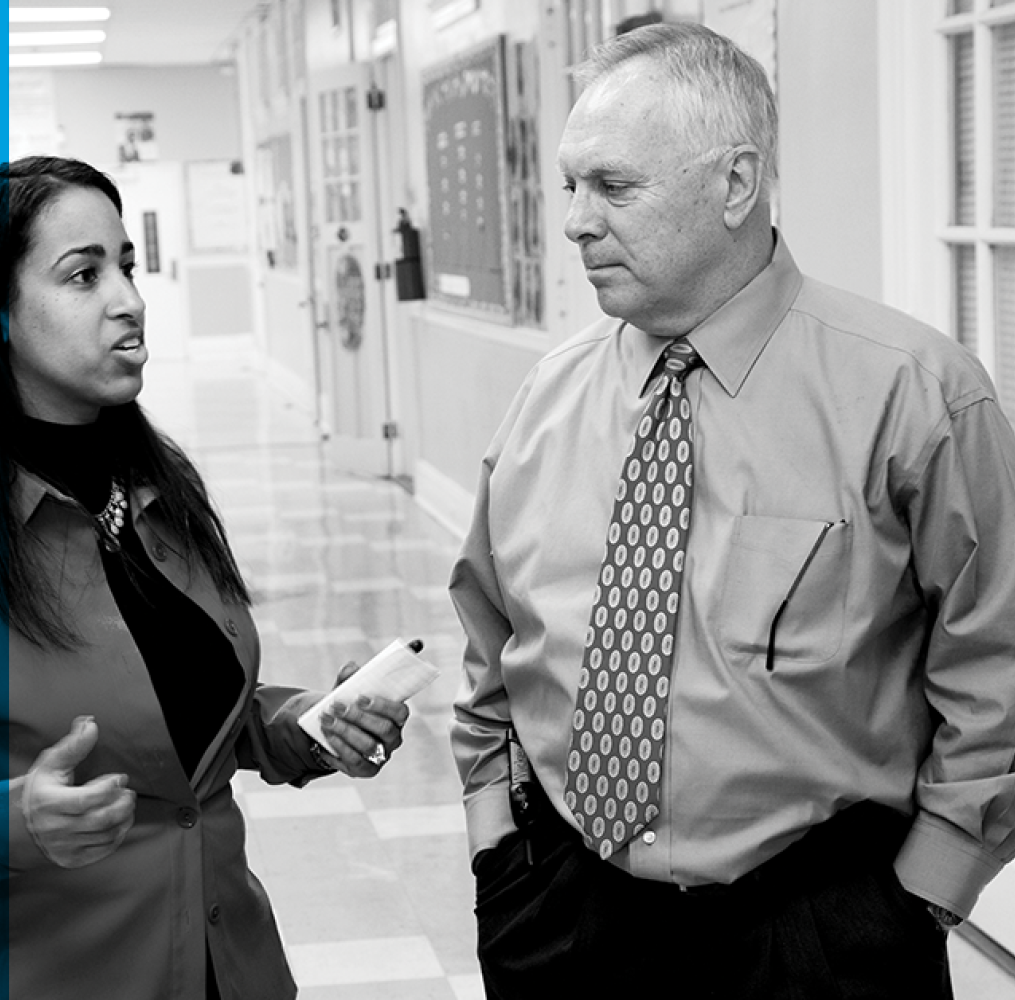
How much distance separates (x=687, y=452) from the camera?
5.82 ft

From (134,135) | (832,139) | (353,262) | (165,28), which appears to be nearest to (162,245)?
(134,135)

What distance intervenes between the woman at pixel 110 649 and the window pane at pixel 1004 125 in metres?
1.97

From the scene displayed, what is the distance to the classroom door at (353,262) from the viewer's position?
395 inches

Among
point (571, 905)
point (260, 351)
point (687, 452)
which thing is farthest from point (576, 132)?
point (260, 351)

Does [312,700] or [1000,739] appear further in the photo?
[312,700]

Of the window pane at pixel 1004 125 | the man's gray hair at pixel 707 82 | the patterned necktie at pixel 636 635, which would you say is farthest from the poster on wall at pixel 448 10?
the patterned necktie at pixel 636 635

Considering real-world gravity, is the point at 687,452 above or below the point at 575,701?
above

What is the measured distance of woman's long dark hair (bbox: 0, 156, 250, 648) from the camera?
163 centimetres

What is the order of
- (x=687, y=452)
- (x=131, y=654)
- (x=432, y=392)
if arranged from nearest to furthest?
(x=131, y=654) → (x=687, y=452) → (x=432, y=392)

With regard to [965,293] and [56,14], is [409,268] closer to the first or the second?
[965,293]

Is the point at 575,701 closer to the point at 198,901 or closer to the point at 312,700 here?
the point at 312,700

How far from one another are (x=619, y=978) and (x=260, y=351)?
16.5 m

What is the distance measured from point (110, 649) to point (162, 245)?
19.1 metres

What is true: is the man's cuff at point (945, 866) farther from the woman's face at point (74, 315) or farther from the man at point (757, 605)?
the woman's face at point (74, 315)
